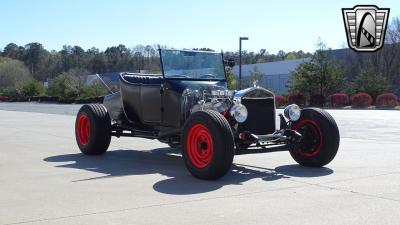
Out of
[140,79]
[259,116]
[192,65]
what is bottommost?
[259,116]

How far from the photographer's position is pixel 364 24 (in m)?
13.6

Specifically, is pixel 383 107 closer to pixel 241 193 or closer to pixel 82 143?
pixel 82 143

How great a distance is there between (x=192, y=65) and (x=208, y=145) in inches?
113

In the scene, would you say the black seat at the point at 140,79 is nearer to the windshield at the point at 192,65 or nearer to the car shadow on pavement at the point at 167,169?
the windshield at the point at 192,65

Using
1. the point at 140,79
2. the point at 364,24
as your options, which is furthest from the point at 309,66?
the point at 140,79

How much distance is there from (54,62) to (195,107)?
422 feet

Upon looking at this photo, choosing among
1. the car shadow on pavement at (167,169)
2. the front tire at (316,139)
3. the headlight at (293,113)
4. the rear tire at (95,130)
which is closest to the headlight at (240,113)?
the car shadow on pavement at (167,169)

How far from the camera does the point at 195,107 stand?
8852 mm

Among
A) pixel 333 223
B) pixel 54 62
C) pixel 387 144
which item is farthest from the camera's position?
pixel 54 62

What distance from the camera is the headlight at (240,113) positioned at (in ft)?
25.4

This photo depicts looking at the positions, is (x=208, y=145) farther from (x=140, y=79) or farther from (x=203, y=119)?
(x=140, y=79)

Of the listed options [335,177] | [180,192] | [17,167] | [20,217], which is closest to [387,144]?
[335,177]

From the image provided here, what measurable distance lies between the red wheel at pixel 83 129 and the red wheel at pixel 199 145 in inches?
138

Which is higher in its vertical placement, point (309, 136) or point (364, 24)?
point (364, 24)
